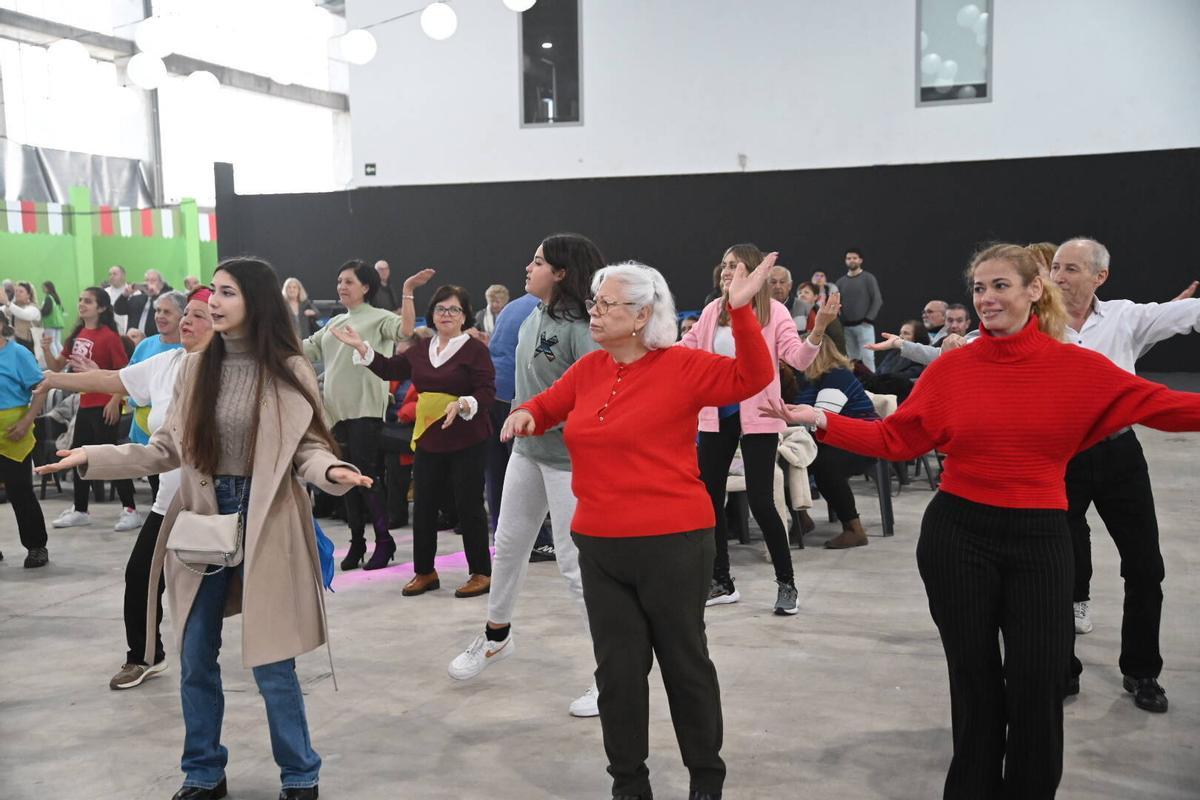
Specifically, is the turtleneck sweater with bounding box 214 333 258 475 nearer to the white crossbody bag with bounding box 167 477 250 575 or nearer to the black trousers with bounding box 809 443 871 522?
the white crossbody bag with bounding box 167 477 250 575

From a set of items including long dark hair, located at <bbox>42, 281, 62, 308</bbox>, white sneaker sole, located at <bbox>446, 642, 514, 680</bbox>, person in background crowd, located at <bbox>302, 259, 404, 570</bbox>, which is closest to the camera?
white sneaker sole, located at <bbox>446, 642, 514, 680</bbox>

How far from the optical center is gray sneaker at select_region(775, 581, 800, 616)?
493cm

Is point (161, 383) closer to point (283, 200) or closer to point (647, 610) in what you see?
point (647, 610)

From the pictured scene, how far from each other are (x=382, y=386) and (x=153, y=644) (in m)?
2.65

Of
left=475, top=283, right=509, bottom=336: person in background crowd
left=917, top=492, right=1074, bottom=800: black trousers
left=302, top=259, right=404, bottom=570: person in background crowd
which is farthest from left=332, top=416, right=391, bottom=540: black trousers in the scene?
left=475, top=283, right=509, bottom=336: person in background crowd

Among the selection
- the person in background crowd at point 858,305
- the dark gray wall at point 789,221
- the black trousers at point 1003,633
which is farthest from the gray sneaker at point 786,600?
the dark gray wall at point 789,221

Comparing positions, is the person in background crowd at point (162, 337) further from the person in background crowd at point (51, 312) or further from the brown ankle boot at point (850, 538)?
the person in background crowd at point (51, 312)

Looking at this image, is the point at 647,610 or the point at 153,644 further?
the point at 153,644

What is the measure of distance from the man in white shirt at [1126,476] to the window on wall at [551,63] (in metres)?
12.5

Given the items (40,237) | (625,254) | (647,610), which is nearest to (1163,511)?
(647,610)

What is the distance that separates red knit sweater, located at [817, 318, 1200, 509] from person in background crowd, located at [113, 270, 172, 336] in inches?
441

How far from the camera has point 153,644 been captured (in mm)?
3516

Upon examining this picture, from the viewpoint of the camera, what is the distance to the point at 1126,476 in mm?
3590

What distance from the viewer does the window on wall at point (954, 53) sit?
14.2m
